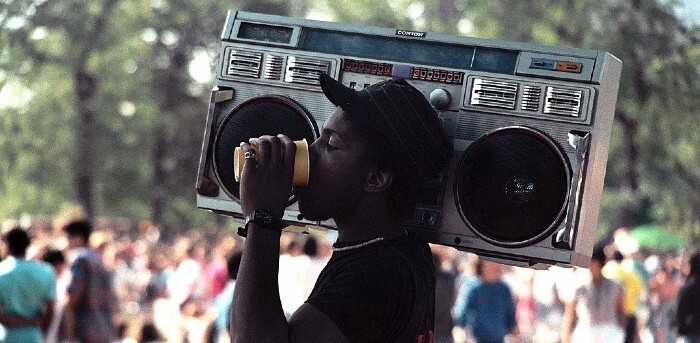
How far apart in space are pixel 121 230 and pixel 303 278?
23.9 m

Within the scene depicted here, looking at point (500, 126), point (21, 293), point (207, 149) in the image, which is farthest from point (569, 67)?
point (21, 293)

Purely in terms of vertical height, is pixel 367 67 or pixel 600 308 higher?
pixel 367 67

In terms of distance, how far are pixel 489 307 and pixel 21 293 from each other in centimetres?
382

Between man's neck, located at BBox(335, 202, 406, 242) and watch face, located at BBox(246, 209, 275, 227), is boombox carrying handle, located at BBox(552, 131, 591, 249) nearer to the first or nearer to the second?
man's neck, located at BBox(335, 202, 406, 242)

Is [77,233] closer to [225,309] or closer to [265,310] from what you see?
[225,309]

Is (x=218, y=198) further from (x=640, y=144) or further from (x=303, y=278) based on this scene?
(x=640, y=144)

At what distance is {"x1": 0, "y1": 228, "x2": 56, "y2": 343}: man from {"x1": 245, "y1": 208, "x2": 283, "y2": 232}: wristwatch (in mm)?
6574

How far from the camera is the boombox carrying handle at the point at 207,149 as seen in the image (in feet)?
14.0

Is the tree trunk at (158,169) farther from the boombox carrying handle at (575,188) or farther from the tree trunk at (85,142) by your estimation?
the boombox carrying handle at (575,188)

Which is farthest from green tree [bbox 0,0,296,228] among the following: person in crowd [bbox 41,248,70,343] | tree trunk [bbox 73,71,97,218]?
person in crowd [bbox 41,248,70,343]

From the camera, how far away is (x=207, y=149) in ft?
14.0

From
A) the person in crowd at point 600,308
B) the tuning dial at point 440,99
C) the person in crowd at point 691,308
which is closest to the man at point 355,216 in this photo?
the tuning dial at point 440,99

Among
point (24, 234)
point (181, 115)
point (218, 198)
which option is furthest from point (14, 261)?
point (181, 115)

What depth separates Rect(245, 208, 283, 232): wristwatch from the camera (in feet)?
12.2
